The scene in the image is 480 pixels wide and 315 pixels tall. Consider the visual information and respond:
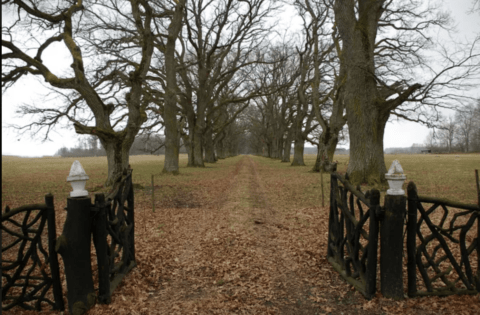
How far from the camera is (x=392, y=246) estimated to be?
3.63 meters

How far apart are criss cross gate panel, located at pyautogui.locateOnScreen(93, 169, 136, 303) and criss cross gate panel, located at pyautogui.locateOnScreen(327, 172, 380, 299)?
3.20m

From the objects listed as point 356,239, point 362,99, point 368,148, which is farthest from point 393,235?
point 362,99

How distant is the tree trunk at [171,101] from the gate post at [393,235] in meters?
16.5

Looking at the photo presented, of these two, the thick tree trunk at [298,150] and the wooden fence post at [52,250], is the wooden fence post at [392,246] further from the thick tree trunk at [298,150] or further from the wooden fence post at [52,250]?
the thick tree trunk at [298,150]

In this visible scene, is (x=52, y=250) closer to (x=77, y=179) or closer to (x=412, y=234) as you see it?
(x=77, y=179)

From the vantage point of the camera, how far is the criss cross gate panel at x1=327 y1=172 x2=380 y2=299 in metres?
3.69

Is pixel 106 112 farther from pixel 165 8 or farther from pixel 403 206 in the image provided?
pixel 403 206

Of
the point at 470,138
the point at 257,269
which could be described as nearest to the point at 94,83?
the point at 257,269

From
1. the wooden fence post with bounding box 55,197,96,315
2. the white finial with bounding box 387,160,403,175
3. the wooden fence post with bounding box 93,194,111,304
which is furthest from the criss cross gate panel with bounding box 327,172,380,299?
A: the wooden fence post with bounding box 55,197,96,315

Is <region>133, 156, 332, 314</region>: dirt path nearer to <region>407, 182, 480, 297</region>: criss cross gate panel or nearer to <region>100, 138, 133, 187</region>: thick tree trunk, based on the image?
<region>407, 182, 480, 297</region>: criss cross gate panel

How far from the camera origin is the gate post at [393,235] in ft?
11.7

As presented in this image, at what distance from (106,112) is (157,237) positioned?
829cm

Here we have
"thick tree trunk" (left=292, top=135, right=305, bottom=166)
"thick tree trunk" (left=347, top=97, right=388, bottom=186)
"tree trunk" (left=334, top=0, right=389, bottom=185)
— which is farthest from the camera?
"thick tree trunk" (left=292, top=135, right=305, bottom=166)

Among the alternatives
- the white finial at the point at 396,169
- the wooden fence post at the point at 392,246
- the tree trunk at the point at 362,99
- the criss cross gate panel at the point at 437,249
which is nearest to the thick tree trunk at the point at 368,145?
the tree trunk at the point at 362,99
